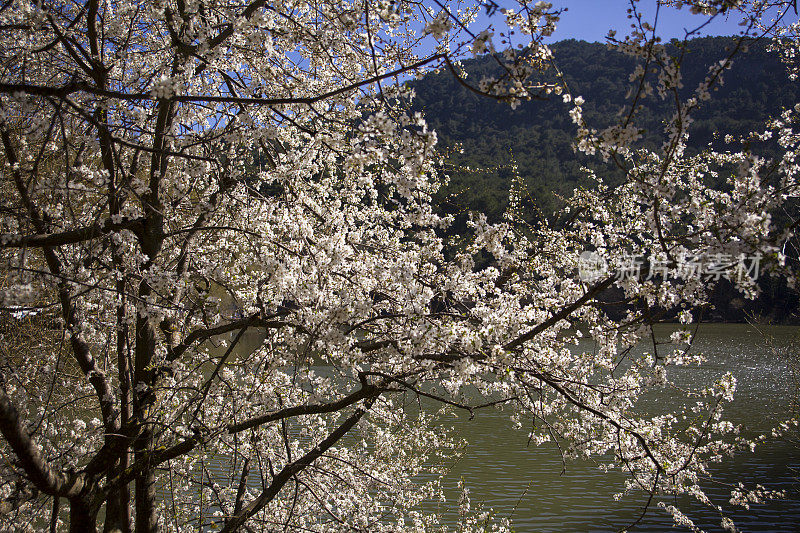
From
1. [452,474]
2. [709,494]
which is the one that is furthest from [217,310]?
[709,494]

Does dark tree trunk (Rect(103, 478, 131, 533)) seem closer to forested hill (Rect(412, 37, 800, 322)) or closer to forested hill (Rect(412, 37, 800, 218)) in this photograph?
forested hill (Rect(412, 37, 800, 322))

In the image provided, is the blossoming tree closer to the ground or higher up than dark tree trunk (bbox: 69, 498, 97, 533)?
higher up

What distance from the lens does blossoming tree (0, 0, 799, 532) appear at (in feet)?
8.27

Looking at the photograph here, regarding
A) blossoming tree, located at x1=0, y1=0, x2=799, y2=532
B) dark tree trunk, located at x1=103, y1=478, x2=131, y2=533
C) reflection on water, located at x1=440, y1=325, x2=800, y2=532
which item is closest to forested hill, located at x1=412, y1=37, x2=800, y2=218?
reflection on water, located at x1=440, y1=325, x2=800, y2=532

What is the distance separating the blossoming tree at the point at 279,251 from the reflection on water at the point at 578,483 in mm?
3795

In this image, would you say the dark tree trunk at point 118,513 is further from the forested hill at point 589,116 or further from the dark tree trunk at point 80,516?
the forested hill at point 589,116

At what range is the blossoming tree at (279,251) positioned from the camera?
8.27 ft

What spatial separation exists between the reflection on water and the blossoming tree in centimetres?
379

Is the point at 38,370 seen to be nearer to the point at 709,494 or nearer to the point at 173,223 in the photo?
the point at 173,223

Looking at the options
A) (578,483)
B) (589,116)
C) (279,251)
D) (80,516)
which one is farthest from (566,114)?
(80,516)

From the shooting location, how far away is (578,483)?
1195 centimetres

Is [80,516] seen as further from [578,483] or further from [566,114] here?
[566,114]

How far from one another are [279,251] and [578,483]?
10.4 metres

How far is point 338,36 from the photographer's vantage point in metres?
3.42
